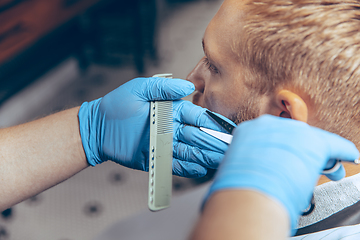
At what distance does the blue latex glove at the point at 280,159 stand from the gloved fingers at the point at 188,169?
1.50ft

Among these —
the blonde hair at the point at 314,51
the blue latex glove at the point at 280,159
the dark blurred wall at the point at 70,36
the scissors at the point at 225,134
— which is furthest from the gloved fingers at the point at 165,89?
the dark blurred wall at the point at 70,36

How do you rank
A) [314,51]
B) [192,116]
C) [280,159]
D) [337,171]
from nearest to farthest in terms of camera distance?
[280,159] < [337,171] < [314,51] < [192,116]

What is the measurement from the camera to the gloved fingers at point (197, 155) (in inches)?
38.6

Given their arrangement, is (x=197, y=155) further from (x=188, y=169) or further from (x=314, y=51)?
(x=314, y=51)

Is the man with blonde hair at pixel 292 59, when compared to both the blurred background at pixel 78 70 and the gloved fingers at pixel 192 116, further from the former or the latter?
the blurred background at pixel 78 70

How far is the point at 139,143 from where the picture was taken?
42.2 inches

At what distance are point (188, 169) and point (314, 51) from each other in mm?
619

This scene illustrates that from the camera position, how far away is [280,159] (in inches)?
20.5

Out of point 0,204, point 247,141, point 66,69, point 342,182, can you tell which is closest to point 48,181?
point 0,204

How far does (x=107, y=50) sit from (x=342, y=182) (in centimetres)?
257

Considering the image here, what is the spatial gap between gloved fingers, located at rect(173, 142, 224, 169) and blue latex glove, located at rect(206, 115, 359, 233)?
0.37 metres

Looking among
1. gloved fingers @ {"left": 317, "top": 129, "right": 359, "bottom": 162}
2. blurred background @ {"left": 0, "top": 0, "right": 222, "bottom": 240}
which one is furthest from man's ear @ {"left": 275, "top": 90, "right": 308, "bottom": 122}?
blurred background @ {"left": 0, "top": 0, "right": 222, "bottom": 240}

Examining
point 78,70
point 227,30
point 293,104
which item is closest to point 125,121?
point 227,30

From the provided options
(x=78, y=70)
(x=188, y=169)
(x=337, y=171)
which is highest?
(x=337, y=171)
